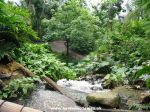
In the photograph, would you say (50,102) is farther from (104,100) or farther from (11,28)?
(11,28)

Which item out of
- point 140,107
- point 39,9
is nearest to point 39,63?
point 140,107

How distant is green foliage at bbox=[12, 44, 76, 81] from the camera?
23.0 feet

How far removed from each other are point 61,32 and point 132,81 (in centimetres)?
935

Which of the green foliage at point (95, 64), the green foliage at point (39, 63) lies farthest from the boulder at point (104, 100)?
the green foliage at point (95, 64)

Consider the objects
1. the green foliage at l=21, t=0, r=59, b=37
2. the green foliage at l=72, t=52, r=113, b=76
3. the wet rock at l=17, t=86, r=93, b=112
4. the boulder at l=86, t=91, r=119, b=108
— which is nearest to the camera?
the wet rock at l=17, t=86, r=93, b=112

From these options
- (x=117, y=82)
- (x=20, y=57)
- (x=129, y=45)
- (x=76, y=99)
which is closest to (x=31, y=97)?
(x=76, y=99)

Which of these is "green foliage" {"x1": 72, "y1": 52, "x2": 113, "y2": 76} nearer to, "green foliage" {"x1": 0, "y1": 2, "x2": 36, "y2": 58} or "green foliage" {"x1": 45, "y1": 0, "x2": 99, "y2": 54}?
"green foliage" {"x1": 45, "y1": 0, "x2": 99, "y2": 54}

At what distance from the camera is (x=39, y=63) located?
7.41 meters

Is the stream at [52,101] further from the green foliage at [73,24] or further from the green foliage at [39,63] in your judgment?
the green foliage at [73,24]

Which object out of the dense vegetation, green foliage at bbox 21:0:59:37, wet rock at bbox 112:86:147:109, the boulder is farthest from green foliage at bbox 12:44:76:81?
green foliage at bbox 21:0:59:37

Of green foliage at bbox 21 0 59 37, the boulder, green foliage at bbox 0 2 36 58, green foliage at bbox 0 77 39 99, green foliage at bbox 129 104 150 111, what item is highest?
green foliage at bbox 21 0 59 37

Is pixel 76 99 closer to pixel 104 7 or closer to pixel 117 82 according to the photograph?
pixel 117 82

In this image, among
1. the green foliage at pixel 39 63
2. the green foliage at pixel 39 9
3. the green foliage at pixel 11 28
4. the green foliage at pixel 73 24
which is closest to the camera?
the green foliage at pixel 11 28

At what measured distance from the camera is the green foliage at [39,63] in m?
7.02
